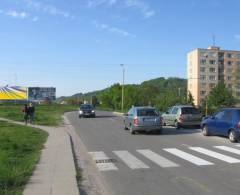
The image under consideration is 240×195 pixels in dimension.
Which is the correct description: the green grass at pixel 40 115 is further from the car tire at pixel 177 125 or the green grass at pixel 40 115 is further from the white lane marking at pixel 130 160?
the white lane marking at pixel 130 160

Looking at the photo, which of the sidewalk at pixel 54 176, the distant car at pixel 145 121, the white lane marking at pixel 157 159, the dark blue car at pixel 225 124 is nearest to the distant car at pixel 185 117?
the distant car at pixel 145 121

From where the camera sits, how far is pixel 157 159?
44.5ft

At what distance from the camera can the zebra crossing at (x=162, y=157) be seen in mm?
12388

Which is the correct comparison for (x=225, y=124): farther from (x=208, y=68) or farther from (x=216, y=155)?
(x=208, y=68)

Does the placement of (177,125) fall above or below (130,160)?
above

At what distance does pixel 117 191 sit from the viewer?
29.1 ft

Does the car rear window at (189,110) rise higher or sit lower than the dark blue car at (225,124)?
higher

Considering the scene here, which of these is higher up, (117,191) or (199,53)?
(199,53)

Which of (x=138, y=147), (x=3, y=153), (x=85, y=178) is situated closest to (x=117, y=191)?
(x=85, y=178)

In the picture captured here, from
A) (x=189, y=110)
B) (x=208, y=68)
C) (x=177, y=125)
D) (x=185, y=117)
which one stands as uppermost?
(x=208, y=68)

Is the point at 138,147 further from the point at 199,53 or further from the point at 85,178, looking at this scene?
the point at 199,53

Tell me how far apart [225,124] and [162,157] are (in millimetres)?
7312

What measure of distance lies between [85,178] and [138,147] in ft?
23.3

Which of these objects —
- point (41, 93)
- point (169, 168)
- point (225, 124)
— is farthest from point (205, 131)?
point (41, 93)
